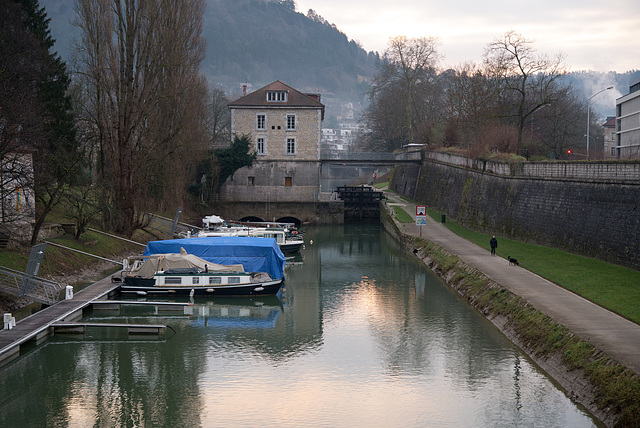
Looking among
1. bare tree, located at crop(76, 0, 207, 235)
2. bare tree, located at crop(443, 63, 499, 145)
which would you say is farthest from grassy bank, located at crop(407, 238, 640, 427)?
bare tree, located at crop(443, 63, 499, 145)

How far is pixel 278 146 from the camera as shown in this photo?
73000mm

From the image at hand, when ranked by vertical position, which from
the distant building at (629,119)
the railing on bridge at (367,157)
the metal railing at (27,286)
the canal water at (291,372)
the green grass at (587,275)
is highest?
the distant building at (629,119)

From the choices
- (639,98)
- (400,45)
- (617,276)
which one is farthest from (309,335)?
(400,45)

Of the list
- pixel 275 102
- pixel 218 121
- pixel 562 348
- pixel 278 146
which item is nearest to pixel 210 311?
pixel 562 348

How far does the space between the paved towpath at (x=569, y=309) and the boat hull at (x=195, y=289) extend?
1183 cm

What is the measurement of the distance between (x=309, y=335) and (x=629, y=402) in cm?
1414

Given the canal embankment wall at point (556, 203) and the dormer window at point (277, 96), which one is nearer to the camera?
the canal embankment wall at point (556, 203)

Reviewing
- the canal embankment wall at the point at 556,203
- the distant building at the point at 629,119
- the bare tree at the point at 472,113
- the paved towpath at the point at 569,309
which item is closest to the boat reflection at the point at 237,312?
the paved towpath at the point at 569,309

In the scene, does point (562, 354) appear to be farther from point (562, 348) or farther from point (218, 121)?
point (218, 121)

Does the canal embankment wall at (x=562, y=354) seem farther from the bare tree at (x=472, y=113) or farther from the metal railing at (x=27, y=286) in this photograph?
the bare tree at (x=472, y=113)

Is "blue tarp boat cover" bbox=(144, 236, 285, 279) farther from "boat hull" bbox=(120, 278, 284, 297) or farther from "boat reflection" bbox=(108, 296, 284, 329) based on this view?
"boat reflection" bbox=(108, 296, 284, 329)

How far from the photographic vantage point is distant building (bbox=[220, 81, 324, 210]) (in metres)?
72.4

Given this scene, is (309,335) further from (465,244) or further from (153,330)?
(465,244)

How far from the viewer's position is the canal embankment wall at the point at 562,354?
16656 millimetres
